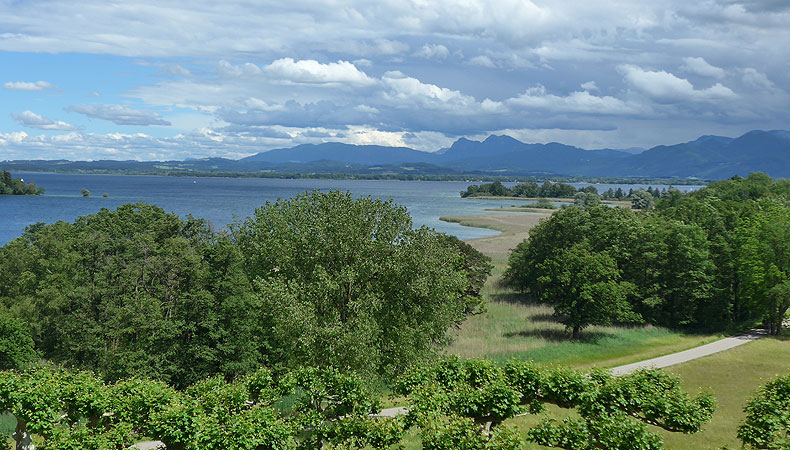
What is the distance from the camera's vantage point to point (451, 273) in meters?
32.5

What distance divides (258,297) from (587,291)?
3221 centimetres

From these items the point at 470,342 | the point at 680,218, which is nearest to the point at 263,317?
the point at 470,342

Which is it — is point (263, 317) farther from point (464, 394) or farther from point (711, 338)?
point (711, 338)

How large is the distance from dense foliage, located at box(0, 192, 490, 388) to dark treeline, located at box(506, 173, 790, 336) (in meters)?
19.9

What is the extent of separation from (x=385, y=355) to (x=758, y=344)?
1521 inches

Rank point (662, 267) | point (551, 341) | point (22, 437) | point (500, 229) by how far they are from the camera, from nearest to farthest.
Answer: point (22, 437), point (551, 341), point (662, 267), point (500, 229)

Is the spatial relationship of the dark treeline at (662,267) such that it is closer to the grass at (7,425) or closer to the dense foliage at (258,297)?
the dense foliage at (258,297)

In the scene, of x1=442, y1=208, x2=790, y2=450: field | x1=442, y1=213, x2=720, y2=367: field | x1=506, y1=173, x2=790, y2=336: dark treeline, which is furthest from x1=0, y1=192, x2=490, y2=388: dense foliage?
x1=506, y1=173, x2=790, y2=336: dark treeline

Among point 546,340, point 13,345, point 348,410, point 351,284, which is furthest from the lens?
point 546,340

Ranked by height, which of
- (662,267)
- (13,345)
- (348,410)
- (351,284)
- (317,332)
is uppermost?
(351,284)

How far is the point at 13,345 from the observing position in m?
38.1

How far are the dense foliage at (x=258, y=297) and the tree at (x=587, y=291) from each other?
61.9 ft

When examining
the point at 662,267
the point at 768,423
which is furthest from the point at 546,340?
the point at 768,423

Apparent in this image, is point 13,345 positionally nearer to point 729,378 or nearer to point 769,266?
point 729,378
